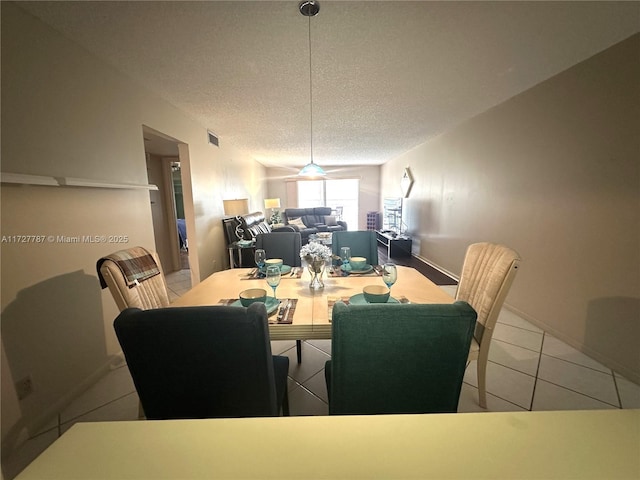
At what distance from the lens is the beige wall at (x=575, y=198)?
5.91ft

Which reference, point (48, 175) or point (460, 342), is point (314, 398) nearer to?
point (460, 342)

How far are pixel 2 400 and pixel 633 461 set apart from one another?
2355 millimetres

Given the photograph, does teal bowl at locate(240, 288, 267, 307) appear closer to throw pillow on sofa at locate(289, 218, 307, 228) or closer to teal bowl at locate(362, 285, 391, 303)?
teal bowl at locate(362, 285, 391, 303)

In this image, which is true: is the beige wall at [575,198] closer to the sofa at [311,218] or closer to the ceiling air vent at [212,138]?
the ceiling air vent at [212,138]

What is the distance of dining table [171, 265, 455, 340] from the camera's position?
1.16 metres

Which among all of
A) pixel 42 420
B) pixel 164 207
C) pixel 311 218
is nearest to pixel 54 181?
pixel 42 420

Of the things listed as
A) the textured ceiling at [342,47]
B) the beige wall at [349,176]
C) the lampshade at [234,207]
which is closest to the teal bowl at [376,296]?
the textured ceiling at [342,47]

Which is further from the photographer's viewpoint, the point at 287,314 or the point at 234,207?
the point at 234,207

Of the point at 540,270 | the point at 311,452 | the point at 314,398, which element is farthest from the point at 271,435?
the point at 540,270

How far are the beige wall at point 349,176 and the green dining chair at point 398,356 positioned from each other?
812 centimetres

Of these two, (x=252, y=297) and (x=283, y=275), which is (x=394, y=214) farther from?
(x=252, y=297)

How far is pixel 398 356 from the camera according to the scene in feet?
Answer: 2.76

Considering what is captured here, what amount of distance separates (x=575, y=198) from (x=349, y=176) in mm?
7040

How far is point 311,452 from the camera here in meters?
0.46
